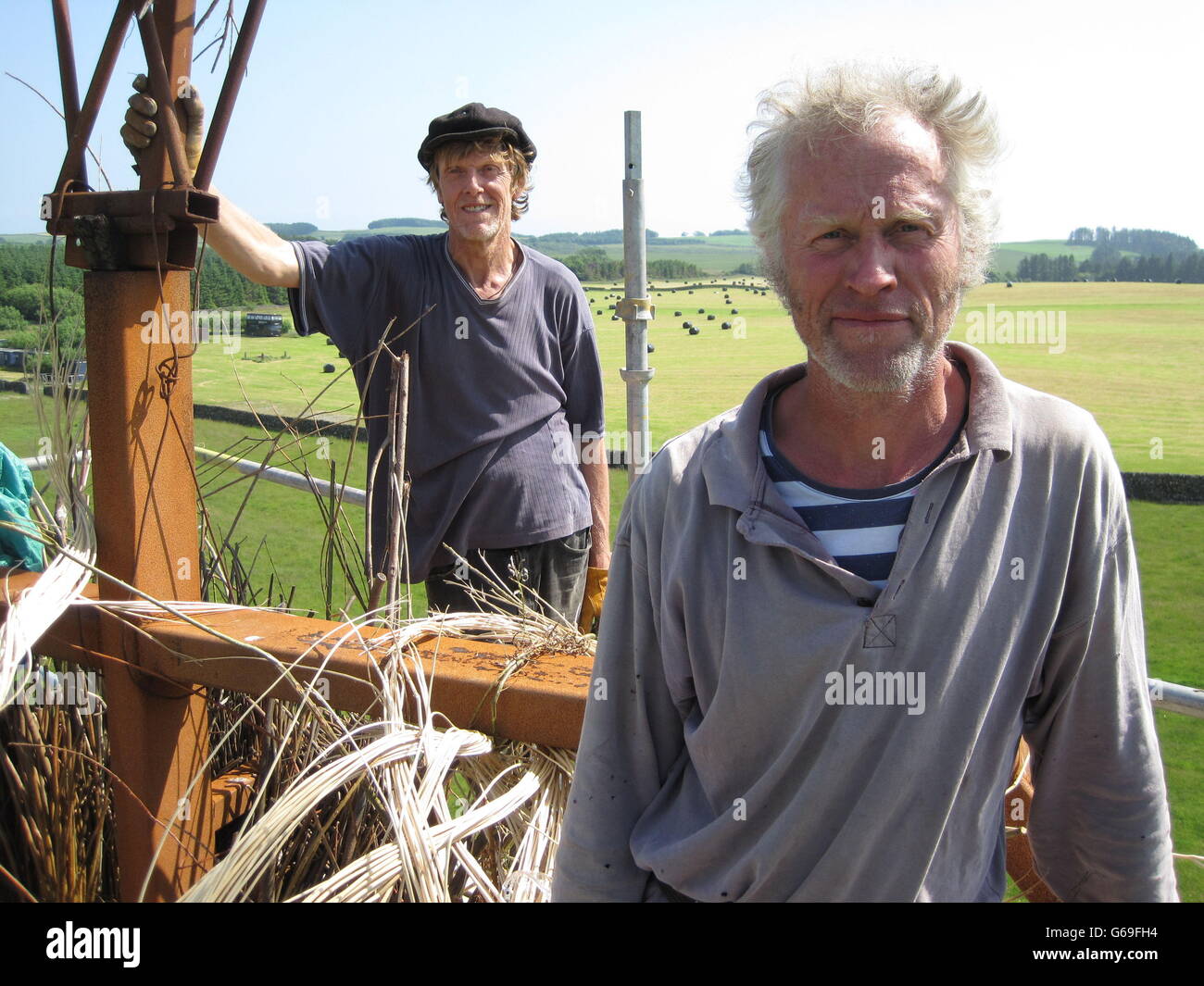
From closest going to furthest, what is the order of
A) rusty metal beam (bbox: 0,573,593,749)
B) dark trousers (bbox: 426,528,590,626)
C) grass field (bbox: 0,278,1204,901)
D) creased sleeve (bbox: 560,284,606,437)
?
rusty metal beam (bbox: 0,573,593,749)
dark trousers (bbox: 426,528,590,626)
creased sleeve (bbox: 560,284,606,437)
grass field (bbox: 0,278,1204,901)

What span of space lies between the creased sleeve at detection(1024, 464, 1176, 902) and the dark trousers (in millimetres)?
1526

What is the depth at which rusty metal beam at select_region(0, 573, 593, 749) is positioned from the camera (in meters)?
1.51

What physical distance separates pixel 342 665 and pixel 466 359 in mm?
1158

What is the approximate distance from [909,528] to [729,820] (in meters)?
0.37

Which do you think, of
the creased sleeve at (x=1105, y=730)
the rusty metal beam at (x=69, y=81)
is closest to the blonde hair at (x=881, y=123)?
the creased sleeve at (x=1105, y=730)

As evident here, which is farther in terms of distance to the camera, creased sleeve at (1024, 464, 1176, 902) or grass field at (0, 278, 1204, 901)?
grass field at (0, 278, 1204, 901)

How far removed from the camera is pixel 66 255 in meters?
1.62

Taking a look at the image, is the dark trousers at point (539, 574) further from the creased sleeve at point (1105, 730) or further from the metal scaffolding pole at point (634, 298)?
the metal scaffolding pole at point (634, 298)

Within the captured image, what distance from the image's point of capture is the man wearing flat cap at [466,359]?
2.54 m

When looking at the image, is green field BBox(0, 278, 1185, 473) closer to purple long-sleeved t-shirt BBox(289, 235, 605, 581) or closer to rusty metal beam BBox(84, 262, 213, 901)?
purple long-sleeved t-shirt BBox(289, 235, 605, 581)

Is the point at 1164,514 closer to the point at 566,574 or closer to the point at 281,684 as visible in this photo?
the point at 566,574

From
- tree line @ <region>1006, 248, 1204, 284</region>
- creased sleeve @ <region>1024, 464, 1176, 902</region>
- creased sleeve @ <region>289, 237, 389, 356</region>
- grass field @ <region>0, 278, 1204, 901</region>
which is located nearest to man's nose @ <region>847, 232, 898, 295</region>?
creased sleeve @ <region>1024, 464, 1176, 902</region>
